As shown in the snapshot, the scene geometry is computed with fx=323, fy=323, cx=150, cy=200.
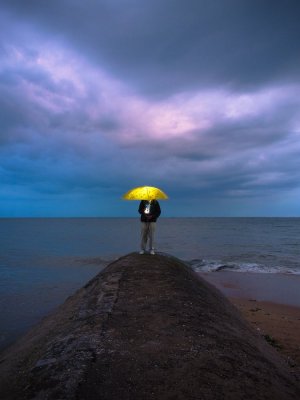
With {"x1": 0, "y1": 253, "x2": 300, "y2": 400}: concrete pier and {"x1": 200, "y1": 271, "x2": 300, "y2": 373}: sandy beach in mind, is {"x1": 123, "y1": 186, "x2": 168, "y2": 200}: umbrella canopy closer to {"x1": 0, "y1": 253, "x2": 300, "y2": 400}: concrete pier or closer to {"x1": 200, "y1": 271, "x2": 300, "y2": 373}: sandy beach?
{"x1": 0, "y1": 253, "x2": 300, "y2": 400}: concrete pier

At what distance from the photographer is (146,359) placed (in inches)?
161

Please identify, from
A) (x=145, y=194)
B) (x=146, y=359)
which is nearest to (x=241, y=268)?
(x=145, y=194)

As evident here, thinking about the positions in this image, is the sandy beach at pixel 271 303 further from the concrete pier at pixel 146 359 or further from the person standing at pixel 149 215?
the person standing at pixel 149 215

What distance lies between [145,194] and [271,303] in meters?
9.94

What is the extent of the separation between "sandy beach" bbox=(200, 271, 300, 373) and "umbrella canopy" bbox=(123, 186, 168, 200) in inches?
222

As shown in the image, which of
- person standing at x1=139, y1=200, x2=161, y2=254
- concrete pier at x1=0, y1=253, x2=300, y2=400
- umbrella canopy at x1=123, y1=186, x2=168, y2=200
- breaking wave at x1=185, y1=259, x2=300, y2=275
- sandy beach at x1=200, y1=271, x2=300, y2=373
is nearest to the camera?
concrete pier at x1=0, y1=253, x2=300, y2=400

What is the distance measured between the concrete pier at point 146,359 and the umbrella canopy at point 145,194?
4484mm

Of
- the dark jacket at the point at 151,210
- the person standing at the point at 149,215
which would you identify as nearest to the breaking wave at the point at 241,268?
the person standing at the point at 149,215

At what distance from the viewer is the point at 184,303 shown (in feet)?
20.5

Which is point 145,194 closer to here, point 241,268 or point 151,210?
point 151,210

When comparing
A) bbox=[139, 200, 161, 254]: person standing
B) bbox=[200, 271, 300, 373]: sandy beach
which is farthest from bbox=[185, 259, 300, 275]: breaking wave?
bbox=[139, 200, 161, 254]: person standing

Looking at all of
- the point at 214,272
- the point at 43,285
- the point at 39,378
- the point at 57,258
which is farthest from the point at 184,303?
the point at 57,258

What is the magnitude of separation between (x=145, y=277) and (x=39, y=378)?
4.00 meters

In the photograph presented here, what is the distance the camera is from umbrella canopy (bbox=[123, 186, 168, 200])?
10672 millimetres
